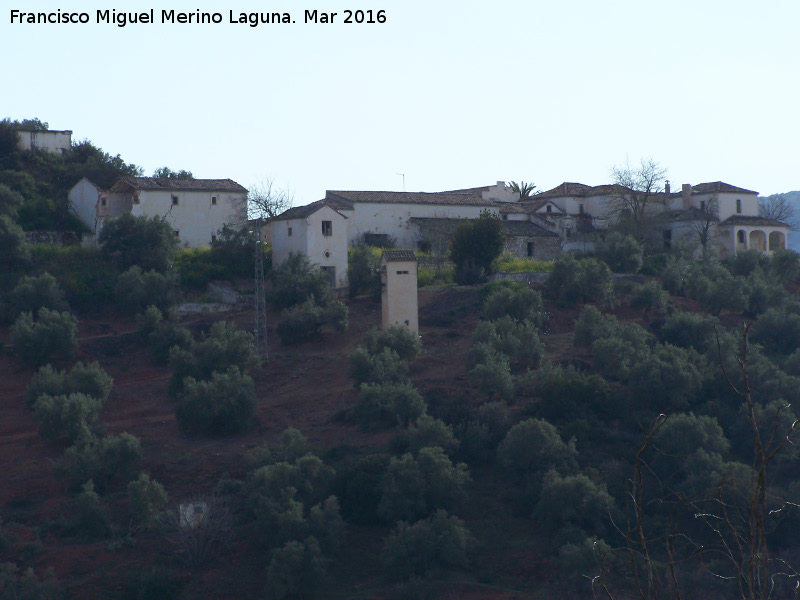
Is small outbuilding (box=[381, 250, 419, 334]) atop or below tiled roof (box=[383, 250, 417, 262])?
below

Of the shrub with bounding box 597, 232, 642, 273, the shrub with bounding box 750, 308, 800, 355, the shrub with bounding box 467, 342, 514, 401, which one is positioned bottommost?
the shrub with bounding box 467, 342, 514, 401

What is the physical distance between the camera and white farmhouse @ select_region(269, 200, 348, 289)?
3975 centimetres

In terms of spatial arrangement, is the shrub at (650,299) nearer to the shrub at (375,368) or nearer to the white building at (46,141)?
the shrub at (375,368)

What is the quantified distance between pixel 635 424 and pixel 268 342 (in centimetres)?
1484

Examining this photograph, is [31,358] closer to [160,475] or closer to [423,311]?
[160,475]

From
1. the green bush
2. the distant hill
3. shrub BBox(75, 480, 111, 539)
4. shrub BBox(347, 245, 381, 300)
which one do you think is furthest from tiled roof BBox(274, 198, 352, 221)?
the distant hill

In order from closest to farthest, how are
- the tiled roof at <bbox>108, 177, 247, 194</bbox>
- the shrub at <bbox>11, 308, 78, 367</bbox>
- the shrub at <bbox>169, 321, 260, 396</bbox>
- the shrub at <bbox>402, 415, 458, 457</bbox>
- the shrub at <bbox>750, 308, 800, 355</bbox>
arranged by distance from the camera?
the shrub at <bbox>402, 415, 458, 457</bbox>, the shrub at <bbox>169, 321, 260, 396</bbox>, the shrub at <bbox>11, 308, 78, 367</bbox>, the shrub at <bbox>750, 308, 800, 355</bbox>, the tiled roof at <bbox>108, 177, 247, 194</bbox>

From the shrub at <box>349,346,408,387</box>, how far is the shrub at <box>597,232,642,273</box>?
17.7 metres

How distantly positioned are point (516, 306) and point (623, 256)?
11293mm

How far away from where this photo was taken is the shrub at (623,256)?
43.7 m

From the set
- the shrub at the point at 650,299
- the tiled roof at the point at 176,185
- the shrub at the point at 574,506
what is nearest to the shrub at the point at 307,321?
the tiled roof at the point at 176,185

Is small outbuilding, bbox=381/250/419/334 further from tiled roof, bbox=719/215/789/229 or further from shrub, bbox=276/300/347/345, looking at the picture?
tiled roof, bbox=719/215/789/229

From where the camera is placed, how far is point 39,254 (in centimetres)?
3953

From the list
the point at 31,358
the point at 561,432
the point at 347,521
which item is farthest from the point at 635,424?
the point at 31,358
